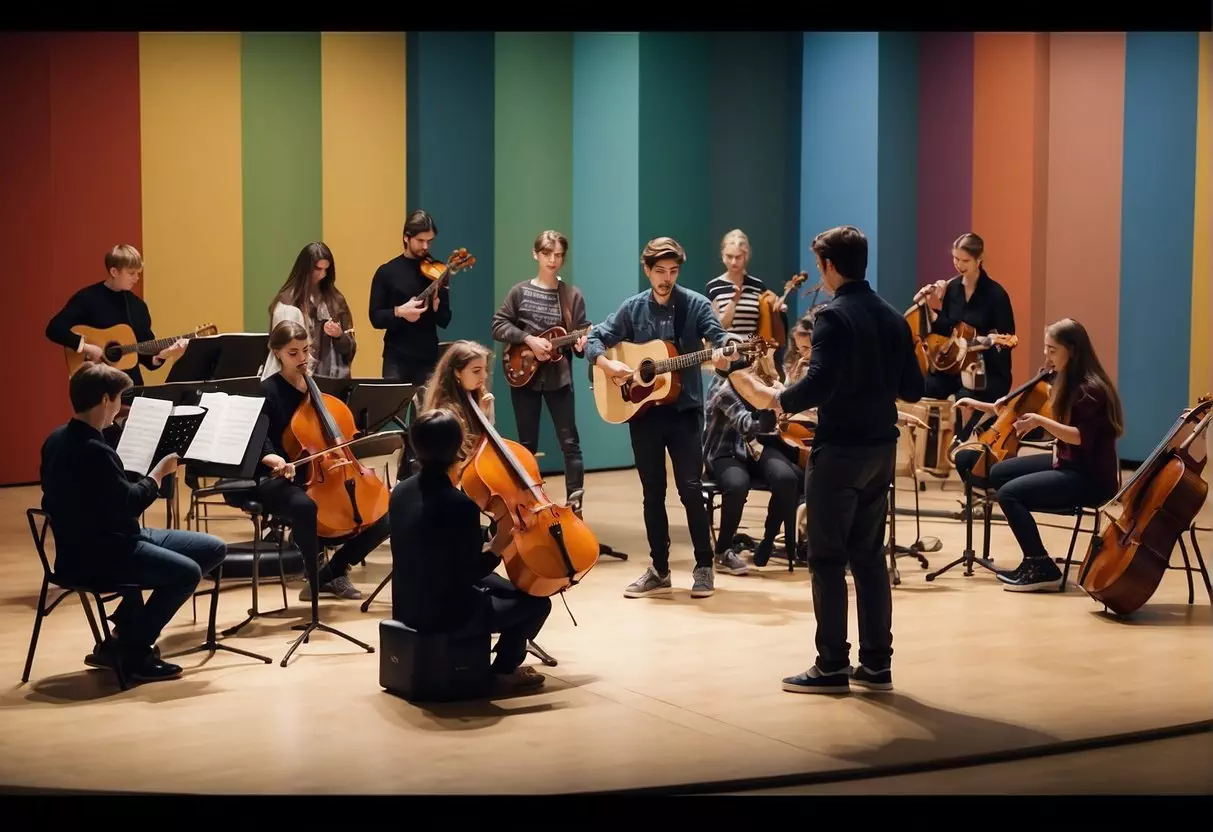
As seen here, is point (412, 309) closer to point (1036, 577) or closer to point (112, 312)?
point (112, 312)

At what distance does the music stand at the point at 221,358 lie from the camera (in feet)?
22.6

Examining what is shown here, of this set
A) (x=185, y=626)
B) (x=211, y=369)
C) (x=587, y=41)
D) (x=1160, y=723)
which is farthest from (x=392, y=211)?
(x=1160, y=723)

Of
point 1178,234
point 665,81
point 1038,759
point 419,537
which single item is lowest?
point 1038,759

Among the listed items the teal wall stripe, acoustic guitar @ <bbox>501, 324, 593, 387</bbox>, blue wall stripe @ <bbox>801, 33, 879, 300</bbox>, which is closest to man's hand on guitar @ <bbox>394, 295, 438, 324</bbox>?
acoustic guitar @ <bbox>501, 324, 593, 387</bbox>

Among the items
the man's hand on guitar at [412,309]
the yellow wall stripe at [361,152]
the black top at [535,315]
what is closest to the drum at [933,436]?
the black top at [535,315]

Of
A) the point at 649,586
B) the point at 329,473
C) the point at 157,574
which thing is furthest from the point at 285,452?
the point at 649,586

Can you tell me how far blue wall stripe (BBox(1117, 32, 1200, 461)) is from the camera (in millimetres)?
9883

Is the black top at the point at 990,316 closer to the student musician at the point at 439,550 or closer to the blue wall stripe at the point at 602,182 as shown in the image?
the blue wall stripe at the point at 602,182

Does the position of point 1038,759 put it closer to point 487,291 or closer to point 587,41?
point 487,291

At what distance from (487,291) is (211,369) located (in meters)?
3.00

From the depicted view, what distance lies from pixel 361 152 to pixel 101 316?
9.56 ft

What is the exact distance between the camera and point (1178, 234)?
9.96 m

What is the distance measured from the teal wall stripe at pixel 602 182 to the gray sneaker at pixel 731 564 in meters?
3.26

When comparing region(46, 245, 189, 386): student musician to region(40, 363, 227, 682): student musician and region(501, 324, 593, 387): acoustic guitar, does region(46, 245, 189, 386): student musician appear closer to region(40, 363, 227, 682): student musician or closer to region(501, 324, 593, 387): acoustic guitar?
region(501, 324, 593, 387): acoustic guitar
